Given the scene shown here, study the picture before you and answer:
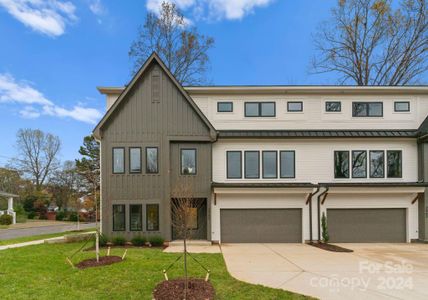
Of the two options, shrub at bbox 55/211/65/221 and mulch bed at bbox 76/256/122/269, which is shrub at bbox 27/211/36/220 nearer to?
shrub at bbox 55/211/65/221

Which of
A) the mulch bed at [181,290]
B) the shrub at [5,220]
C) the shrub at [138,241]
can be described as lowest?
the shrub at [5,220]

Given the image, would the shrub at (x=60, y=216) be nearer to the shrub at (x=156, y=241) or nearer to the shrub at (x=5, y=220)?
the shrub at (x=5, y=220)

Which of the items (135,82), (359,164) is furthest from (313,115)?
(135,82)

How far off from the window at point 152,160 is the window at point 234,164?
385cm

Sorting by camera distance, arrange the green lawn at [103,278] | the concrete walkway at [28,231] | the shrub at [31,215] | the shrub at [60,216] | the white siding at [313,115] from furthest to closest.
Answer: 1. the shrub at [31,215]
2. the shrub at [60,216]
3. the concrete walkway at [28,231]
4. the white siding at [313,115]
5. the green lawn at [103,278]

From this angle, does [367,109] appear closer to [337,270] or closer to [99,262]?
[337,270]

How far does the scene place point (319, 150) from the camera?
46.7 ft

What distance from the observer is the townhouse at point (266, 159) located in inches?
521

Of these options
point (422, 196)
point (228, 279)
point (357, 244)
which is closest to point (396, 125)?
point (422, 196)

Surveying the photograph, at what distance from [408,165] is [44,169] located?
50220 millimetres

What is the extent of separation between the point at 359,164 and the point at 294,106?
4.81 meters

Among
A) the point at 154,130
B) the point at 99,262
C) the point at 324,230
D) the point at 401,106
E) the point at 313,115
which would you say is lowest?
the point at 324,230

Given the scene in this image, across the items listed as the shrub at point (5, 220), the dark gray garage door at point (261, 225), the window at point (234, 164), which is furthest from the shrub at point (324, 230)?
the shrub at point (5, 220)

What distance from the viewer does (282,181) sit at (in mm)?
14047
